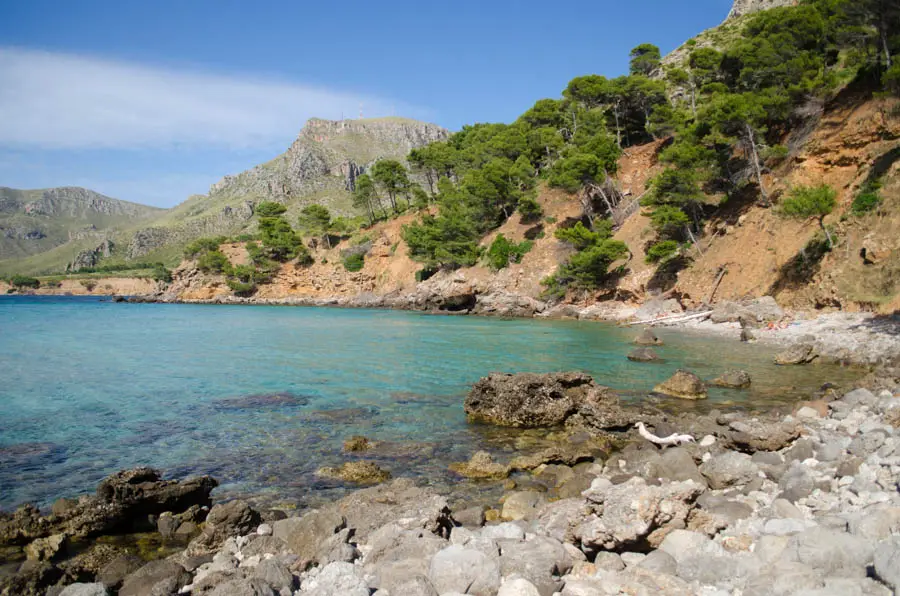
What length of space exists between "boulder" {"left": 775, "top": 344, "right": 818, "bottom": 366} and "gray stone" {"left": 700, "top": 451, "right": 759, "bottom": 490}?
13.3 metres

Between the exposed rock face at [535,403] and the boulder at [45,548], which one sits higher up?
the exposed rock face at [535,403]

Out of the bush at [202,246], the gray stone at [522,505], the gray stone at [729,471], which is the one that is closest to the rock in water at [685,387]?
the gray stone at [729,471]

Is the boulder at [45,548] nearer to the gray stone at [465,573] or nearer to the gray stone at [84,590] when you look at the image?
the gray stone at [84,590]

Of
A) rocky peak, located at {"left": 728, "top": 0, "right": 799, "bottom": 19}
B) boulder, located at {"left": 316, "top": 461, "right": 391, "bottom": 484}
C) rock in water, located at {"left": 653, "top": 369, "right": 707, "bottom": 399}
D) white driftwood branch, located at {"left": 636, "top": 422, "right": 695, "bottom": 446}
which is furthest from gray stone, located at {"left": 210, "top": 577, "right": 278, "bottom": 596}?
rocky peak, located at {"left": 728, "top": 0, "right": 799, "bottom": 19}

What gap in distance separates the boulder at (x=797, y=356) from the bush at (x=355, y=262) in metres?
56.5

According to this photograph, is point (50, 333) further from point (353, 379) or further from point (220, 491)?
point (220, 491)

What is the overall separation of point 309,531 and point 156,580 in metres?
1.48

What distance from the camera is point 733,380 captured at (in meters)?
14.9

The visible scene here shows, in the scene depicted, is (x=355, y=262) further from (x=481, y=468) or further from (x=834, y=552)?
(x=834, y=552)

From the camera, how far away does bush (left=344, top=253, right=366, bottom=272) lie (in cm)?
6925

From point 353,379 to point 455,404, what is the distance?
4.92 m

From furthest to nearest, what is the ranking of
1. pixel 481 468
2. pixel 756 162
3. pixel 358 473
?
pixel 756 162 < pixel 481 468 < pixel 358 473

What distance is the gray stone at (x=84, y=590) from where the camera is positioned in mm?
4680

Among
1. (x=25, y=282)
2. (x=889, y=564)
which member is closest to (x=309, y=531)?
(x=889, y=564)
